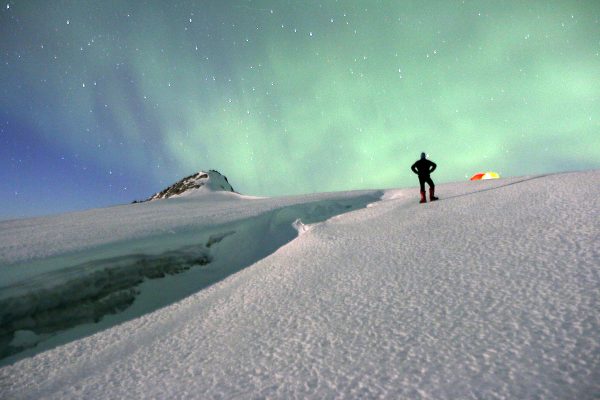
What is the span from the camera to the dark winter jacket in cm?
1088

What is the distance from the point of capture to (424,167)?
10.9 metres

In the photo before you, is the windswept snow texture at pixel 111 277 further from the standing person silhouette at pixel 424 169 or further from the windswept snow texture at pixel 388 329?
the standing person silhouette at pixel 424 169

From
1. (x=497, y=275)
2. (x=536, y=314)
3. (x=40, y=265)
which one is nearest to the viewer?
(x=536, y=314)

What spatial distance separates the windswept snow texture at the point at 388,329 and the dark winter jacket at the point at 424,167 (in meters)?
4.23

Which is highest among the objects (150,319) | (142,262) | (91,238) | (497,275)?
(91,238)

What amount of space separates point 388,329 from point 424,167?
849 cm

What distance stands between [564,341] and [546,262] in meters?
1.92

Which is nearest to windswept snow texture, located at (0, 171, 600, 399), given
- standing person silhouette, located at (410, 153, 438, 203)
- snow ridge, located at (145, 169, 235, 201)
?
standing person silhouette, located at (410, 153, 438, 203)

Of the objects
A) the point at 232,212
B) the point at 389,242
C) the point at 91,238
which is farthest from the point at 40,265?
the point at 389,242

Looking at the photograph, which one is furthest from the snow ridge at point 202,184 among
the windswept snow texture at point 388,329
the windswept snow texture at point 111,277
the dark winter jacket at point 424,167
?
the windswept snow texture at point 388,329

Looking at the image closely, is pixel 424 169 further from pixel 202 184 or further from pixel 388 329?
pixel 202 184

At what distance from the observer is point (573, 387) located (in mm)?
2307

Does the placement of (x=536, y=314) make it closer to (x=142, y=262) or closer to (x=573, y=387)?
(x=573, y=387)

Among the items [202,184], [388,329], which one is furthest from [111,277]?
[202,184]
